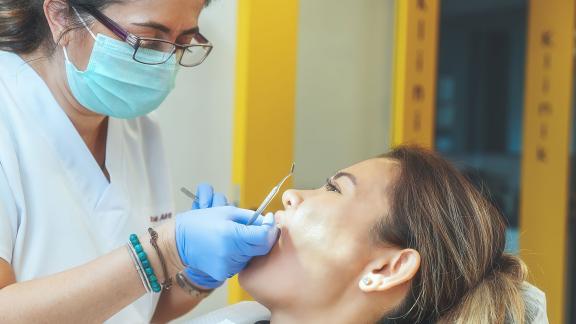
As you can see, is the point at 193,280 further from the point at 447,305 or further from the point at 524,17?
the point at 524,17

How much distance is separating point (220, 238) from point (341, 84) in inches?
63.6

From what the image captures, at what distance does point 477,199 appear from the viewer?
128 cm

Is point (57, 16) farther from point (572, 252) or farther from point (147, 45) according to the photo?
point (572, 252)

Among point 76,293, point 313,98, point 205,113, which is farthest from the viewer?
point 313,98

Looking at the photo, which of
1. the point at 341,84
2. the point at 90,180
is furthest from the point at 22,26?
the point at 341,84

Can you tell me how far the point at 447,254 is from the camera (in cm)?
122

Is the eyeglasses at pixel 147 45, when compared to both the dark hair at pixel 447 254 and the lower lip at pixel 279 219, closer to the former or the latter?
the lower lip at pixel 279 219

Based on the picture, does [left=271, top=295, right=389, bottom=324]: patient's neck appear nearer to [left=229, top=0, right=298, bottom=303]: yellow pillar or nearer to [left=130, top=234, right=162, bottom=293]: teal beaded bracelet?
[left=130, top=234, right=162, bottom=293]: teal beaded bracelet

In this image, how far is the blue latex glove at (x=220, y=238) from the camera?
110 centimetres

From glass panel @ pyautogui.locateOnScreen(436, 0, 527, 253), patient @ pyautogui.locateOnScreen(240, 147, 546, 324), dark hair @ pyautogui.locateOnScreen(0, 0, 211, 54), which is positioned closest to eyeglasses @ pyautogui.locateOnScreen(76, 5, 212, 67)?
dark hair @ pyautogui.locateOnScreen(0, 0, 211, 54)

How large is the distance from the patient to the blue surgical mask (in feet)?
1.41

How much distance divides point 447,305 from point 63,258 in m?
0.85

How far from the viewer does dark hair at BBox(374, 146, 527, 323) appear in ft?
3.93

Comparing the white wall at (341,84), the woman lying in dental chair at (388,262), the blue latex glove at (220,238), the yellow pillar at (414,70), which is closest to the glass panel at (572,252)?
the yellow pillar at (414,70)
